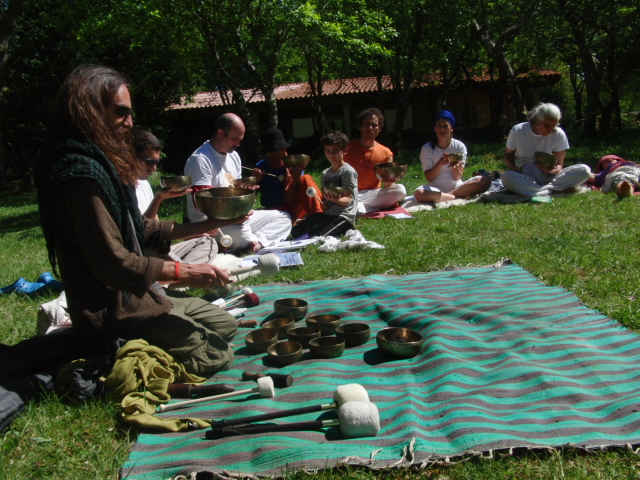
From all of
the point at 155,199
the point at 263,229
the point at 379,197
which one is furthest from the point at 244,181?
the point at 379,197

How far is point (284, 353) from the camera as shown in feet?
10.2

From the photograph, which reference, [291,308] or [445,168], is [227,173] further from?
[445,168]

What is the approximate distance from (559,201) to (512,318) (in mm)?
4200

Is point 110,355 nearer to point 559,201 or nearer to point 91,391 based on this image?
point 91,391

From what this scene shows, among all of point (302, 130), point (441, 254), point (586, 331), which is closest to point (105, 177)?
point (586, 331)

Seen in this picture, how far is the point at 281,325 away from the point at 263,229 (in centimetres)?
292

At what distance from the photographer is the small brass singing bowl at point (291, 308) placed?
3.62 m

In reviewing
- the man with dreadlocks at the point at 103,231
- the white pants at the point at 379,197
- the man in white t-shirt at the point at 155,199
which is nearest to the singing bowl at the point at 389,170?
the white pants at the point at 379,197

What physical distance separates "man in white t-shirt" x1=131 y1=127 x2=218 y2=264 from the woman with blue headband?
3.73 metres

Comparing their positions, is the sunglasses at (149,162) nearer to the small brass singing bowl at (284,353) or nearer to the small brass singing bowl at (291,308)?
the small brass singing bowl at (291,308)

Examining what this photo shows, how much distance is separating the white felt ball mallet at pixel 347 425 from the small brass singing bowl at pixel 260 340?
90 cm

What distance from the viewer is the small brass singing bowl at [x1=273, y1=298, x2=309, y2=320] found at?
3.62m

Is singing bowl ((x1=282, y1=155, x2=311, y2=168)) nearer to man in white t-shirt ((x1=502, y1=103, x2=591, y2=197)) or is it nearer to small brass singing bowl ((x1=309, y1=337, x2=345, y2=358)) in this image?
man in white t-shirt ((x1=502, y1=103, x2=591, y2=197))

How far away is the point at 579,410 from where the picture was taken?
7.67ft
